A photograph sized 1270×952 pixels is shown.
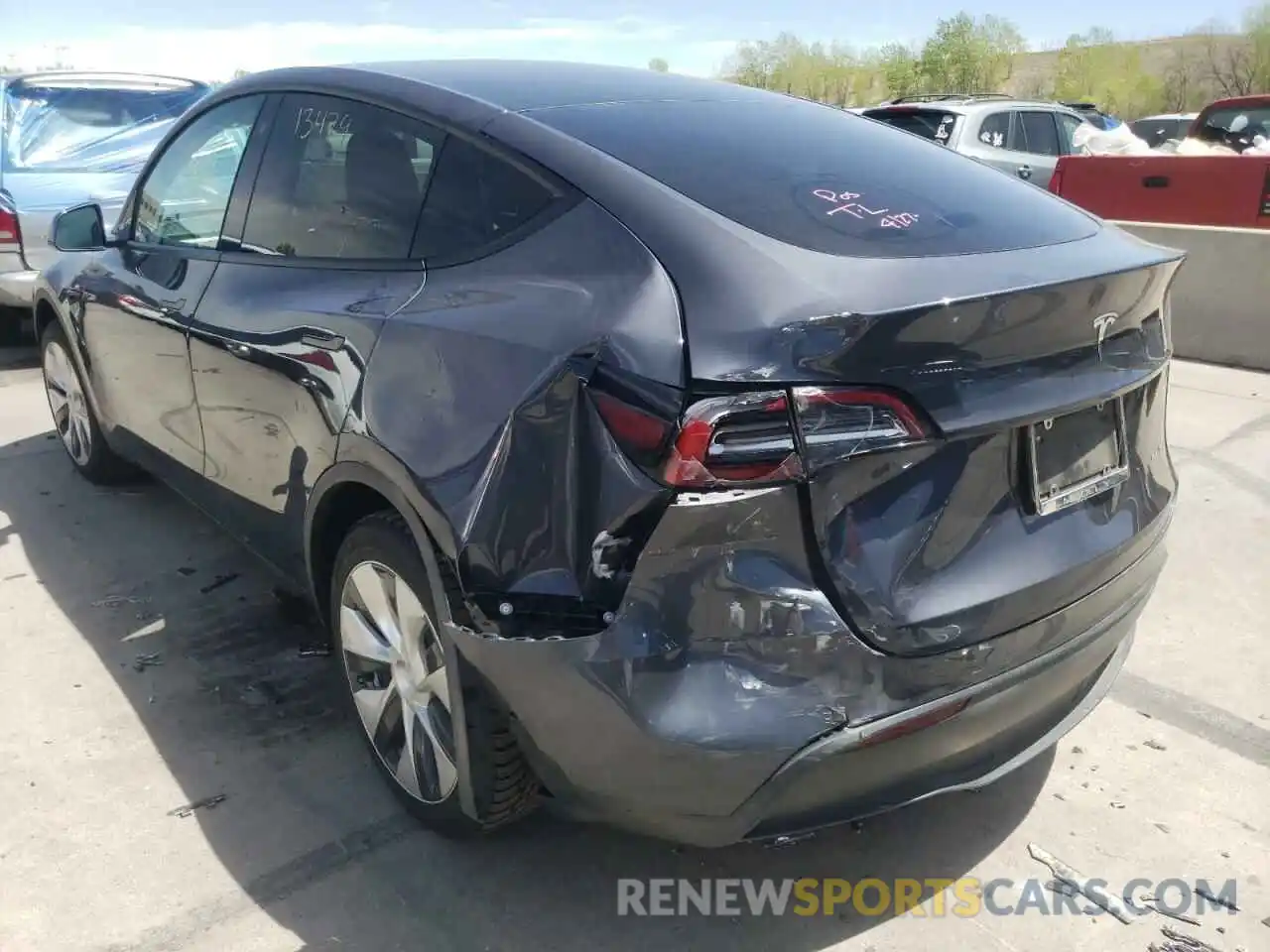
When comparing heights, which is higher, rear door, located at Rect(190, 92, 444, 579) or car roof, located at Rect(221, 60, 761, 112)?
car roof, located at Rect(221, 60, 761, 112)

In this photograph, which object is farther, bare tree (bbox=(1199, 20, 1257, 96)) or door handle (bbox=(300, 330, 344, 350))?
bare tree (bbox=(1199, 20, 1257, 96))

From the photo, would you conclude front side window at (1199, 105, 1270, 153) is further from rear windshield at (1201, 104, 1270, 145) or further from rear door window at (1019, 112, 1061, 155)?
rear door window at (1019, 112, 1061, 155)

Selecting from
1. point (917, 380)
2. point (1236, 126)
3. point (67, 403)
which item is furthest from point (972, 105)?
point (917, 380)

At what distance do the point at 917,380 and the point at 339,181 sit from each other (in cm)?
172

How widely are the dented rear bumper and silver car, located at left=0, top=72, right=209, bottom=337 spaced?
20.7 feet

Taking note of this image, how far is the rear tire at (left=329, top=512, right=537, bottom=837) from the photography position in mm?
2289

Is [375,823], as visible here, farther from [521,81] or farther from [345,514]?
[521,81]

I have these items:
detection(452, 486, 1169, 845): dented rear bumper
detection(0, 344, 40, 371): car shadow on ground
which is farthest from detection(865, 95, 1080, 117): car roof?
detection(452, 486, 1169, 845): dented rear bumper

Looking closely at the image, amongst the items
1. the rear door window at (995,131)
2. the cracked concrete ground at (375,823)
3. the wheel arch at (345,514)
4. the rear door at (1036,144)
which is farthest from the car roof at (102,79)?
the rear door at (1036,144)

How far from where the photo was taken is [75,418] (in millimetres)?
4934

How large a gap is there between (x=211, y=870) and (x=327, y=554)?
804mm

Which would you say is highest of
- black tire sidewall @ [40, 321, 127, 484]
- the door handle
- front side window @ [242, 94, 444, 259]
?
front side window @ [242, 94, 444, 259]

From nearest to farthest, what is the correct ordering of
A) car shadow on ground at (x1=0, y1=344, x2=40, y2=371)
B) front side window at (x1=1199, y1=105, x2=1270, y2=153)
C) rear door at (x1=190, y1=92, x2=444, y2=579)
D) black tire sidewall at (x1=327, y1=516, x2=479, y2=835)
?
black tire sidewall at (x1=327, y1=516, x2=479, y2=835), rear door at (x1=190, y1=92, x2=444, y2=579), car shadow on ground at (x1=0, y1=344, x2=40, y2=371), front side window at (x1=1199, y1=105, x2=1270, y2=153)

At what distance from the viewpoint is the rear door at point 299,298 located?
264 cm
